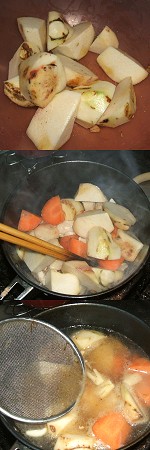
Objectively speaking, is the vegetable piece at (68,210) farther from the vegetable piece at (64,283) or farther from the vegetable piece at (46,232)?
the vegetable piece at (64,283)

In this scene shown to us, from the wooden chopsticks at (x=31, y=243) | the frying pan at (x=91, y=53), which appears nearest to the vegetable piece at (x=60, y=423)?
the wooden chopsticks at (x=31, y=243)

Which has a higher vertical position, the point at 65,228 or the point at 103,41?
the point at 103,41

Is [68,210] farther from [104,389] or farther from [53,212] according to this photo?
[104,389]

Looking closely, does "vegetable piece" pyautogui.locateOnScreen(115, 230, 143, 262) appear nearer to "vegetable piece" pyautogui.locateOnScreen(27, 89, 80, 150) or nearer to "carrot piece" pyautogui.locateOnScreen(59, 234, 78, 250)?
"carrot piece" pyautogui.locateOnScreen(59, 234, 78, 250)

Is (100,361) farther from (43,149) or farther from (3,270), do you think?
(43,149)

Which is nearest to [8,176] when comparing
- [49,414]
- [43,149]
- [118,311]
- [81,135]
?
[43,149]

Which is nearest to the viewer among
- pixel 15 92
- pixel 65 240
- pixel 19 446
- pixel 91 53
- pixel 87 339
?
pixel 19 446

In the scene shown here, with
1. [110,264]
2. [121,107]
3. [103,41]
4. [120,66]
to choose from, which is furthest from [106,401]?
[103,41]
